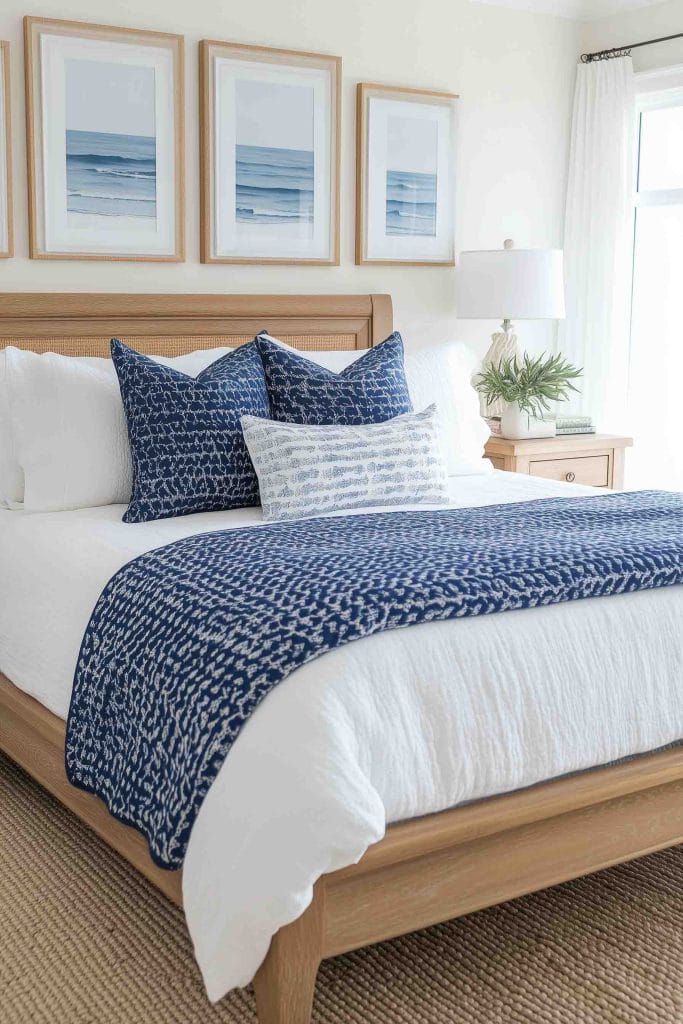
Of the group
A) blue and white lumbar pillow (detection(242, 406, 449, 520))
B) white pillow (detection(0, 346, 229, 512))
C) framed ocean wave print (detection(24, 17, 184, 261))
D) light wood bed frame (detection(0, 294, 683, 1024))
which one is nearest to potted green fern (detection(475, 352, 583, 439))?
blue and white lumbar pillow (detection(242, 406, 449, 520))

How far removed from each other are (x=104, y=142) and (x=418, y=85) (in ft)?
4.17

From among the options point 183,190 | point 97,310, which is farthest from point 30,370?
point 183,190

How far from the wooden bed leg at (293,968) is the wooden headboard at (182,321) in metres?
2.25

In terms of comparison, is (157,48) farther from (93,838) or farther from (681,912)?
(681,912)

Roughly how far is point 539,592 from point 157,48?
2.45 meters

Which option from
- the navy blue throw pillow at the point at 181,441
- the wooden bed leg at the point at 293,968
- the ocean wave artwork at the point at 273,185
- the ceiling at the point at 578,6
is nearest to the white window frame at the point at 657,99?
the ceiling at the point at 578,6

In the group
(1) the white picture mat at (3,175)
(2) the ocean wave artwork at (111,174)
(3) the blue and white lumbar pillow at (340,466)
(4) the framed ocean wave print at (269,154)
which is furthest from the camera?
(4) the framed ocean wave print at (269,154)

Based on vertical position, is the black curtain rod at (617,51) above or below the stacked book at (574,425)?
above

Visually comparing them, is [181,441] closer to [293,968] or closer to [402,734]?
[402,734]

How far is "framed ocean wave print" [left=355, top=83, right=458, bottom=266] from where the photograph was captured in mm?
4250

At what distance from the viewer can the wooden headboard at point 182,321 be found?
3.60 metres

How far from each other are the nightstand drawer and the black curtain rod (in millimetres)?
1552

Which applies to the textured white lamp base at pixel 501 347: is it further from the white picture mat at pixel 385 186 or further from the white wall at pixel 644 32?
the white wall at pixel 644 32

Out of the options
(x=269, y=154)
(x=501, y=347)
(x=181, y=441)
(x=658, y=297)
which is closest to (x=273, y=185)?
(x=269, y=154)
